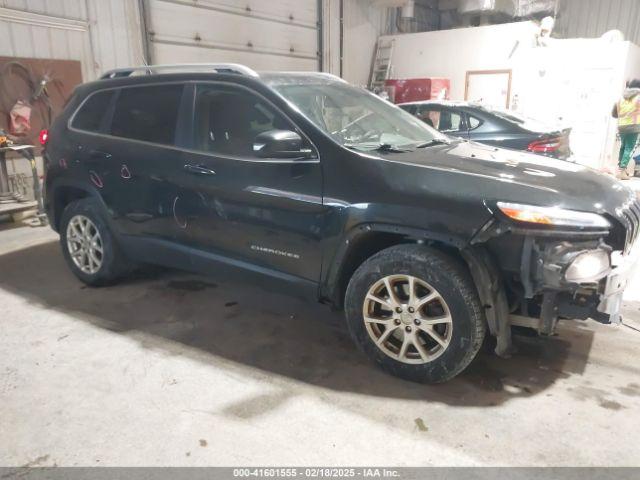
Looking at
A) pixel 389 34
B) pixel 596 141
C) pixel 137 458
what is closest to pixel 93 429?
pixel 137 458

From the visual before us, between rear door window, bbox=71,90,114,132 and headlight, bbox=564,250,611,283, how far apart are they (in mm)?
3306

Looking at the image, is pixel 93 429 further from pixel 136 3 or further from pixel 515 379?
Answer: pixel 136 3

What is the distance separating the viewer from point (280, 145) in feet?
8.63

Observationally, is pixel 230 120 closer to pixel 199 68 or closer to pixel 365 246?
pixel 199 68

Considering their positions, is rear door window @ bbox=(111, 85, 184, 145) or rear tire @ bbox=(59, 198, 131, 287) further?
rear tire @ bbox=(59, 198, 131, 287)

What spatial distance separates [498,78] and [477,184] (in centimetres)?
992

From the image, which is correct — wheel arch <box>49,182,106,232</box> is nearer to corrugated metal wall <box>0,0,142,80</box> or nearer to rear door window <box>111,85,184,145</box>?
rear door window <box>111,85,184,145</box>

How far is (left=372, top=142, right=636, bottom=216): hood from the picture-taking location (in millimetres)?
2291

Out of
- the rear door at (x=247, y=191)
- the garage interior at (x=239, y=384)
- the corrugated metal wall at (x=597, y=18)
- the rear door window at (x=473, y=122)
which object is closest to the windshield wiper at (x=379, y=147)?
the rear door at (x=247, y=191)

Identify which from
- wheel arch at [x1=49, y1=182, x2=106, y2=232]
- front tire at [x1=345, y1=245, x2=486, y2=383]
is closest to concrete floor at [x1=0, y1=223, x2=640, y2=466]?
front tire at [x1=345, y1=245, x2=486, y2=383]

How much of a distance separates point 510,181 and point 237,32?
7934 millimetres

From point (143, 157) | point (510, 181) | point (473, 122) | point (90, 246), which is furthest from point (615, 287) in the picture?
point (473, 122)

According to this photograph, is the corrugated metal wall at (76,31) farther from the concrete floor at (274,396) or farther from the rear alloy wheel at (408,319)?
the rear alloy wheel at (408,319)

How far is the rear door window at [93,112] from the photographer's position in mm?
3754
